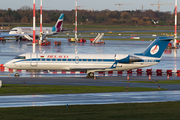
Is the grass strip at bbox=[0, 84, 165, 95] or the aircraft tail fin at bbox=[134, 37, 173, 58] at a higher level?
the aircraft tail fin at bbox=[134, 37, 173, 58]

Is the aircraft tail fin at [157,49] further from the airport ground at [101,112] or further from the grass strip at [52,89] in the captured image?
the airport ground at [101,112]

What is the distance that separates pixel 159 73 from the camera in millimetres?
44125

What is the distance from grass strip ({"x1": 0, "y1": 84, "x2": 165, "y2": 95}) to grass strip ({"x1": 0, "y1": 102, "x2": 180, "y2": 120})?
6.47 m

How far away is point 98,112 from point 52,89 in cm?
988

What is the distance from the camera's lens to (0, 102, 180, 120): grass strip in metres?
20.3

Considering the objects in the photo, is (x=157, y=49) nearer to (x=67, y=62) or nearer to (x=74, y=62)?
(x=74, y=62)

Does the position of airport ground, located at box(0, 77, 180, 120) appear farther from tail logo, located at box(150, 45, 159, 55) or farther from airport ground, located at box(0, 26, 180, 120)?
tail logo, located at box(150, 45, 159, 55)

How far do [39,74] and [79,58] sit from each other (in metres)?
6.00

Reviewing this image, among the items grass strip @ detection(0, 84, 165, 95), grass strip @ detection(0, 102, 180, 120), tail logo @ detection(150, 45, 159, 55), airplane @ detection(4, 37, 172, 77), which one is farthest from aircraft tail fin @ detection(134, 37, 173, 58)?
grass strip @ detection(0, 102, 180, 120)

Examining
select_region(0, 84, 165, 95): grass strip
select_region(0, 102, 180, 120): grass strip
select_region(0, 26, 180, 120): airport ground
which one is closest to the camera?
select_region(0, 102, 180, 120): grass strip

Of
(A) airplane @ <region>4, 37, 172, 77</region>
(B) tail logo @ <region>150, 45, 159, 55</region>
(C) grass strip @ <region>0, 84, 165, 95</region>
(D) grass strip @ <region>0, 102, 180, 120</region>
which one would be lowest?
(D) grass strip @ <region>0, 102, 180, 120</region>

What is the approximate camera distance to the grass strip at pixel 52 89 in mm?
29516

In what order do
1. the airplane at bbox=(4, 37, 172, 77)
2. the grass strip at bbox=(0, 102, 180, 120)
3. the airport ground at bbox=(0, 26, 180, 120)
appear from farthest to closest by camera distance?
the airplane at bbox=(4, 37, 172, 77) < the airport ground at bbox=(0, 26, 180, 120) < the grass strip at bbox=(0, 102, 180, 120)

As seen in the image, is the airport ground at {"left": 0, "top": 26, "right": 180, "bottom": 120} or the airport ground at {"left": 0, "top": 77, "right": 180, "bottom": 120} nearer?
the airport ground at {"left": 0, "top": 77, "right": 180, "bottom": 120}
